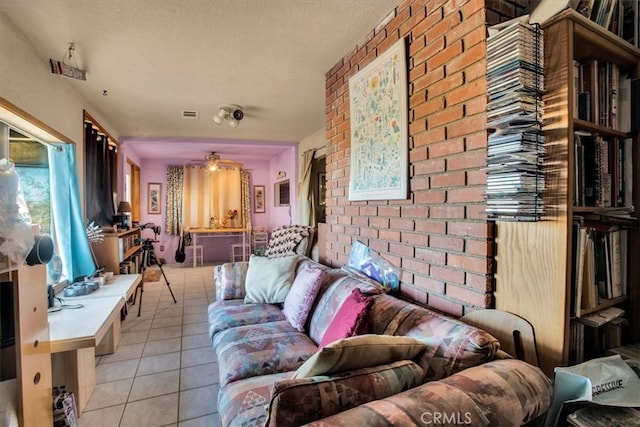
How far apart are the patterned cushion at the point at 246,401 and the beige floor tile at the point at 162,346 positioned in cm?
147

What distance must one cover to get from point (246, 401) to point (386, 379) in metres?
0.65

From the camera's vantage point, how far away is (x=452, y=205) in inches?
55.6

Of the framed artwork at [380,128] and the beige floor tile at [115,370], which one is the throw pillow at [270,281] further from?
the beige floor tile at [115,370]

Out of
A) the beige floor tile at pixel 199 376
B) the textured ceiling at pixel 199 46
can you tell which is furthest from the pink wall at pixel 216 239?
the beige floor tile at pixel 199 376

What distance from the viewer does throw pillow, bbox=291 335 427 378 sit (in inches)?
33.6

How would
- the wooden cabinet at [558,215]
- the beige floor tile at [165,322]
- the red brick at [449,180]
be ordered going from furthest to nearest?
1. the beige floor tile at [165,322]
2. the red brick at [449,180]
3. the wooden cabinet at [558,215]

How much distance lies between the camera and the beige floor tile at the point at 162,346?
2.53 metres

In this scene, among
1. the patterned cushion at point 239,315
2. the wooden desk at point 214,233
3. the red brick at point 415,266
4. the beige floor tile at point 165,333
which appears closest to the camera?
the red brick at point 415,266

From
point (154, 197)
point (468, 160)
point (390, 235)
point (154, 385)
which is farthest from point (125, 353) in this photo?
point (154, 197)

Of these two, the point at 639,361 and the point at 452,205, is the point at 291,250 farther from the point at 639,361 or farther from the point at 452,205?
the point at 639,361

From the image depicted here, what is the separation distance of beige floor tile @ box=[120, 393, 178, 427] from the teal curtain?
4.64 feet

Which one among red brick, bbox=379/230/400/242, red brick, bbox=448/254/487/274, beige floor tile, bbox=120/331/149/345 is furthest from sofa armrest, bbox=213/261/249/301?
red brick, bbox=448/254/487/274

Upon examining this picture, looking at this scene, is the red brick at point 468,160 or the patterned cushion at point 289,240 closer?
the red brick at point 468,160

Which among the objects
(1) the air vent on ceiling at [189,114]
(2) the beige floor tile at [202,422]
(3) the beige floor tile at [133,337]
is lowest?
(2) the beige floor tile at [202,422]
